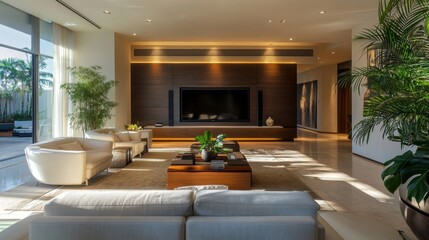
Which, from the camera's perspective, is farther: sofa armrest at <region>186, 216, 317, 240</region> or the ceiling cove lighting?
the ceiling cove lighting

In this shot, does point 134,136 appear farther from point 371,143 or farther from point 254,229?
point 254,229

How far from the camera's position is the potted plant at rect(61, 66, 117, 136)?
9.04 m

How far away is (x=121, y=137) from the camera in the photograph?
28.6 feet

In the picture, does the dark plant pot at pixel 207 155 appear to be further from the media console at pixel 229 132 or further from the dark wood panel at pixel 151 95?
the dark wood panel at pixel 151 95

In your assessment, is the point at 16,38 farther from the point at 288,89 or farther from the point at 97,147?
the point at 288,89

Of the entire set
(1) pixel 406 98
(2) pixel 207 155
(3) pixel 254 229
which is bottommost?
(2) pixel 207 155

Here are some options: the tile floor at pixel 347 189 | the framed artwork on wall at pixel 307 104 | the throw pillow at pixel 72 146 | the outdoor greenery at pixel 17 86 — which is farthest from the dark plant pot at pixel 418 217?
the framed artwork on wall at pixel 307 104

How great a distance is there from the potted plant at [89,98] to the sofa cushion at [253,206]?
791 cm

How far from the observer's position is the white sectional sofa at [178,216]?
1.73 metres

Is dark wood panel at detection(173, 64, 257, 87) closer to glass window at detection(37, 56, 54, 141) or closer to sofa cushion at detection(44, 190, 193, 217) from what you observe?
glass window at detection(37, 56, 54, 141)

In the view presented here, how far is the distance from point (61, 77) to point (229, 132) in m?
5.81

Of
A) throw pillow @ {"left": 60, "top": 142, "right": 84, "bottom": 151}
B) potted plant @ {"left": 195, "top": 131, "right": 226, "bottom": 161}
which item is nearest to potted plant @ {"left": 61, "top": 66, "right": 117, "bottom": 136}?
throw pillow @ {"left": 60, "top": 142, "right": 84, "bottom": 151}

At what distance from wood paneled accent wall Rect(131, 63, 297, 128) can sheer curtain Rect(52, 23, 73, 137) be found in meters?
2.95

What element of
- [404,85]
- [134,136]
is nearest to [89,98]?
[134,136]
